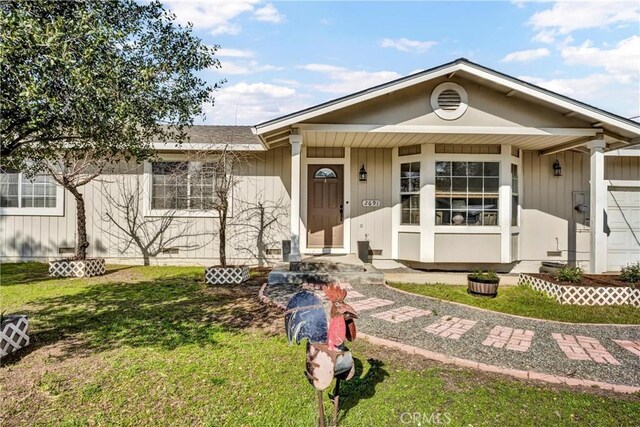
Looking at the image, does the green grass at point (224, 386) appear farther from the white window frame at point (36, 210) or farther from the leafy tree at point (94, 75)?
the white window frame at point (36, 210)

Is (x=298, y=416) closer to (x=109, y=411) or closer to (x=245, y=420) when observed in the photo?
(x=245, y=420)

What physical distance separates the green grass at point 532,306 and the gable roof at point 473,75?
3.61 metres

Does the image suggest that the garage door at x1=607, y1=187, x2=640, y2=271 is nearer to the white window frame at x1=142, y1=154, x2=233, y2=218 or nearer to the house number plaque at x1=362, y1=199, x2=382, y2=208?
the house number plaque at x1=362, y1=199, x2=382, y2=208

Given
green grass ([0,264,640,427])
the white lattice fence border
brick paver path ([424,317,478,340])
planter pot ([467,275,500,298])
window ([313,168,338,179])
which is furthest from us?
window ([313,168,338,179])

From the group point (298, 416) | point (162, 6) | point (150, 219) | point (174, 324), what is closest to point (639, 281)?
point (298, 416)

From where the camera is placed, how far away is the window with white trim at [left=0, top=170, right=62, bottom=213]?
9172mm

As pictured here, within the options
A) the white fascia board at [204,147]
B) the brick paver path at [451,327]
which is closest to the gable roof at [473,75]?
the white fascia board at [204,147]

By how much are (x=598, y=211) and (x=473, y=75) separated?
387cm

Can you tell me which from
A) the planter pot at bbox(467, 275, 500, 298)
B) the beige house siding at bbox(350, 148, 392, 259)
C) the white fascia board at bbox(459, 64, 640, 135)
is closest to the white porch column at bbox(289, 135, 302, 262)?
the beige house siding at bbox(350, 148, 392, 259)

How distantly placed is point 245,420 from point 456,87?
281 inches

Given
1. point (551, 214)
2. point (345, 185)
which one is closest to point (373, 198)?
point (345, 185)

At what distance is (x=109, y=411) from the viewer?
2.59 metres

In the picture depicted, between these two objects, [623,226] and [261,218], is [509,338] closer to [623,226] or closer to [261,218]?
[261,218]

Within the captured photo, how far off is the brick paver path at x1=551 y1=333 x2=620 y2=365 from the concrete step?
3.22 m
